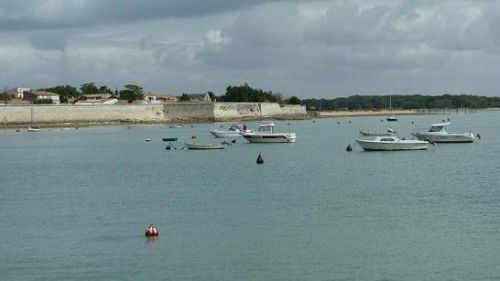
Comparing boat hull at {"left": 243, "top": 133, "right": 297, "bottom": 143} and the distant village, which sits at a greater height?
the distant village

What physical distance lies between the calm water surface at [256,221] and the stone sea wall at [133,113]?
64722mm

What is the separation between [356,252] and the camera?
19.2 metres

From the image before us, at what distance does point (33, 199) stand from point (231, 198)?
271 inches

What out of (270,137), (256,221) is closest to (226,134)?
(270,137)

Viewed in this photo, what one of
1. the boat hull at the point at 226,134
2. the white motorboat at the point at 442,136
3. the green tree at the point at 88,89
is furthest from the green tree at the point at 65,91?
the white motorboat at the point at 442,136

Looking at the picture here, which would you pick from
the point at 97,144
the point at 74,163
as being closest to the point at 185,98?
the point at 97,144

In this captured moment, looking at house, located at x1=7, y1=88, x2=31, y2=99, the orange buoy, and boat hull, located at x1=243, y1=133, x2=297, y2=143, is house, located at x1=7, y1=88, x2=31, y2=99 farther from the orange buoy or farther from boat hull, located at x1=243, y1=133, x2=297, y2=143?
the orange buoy

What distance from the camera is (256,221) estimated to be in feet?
77.9

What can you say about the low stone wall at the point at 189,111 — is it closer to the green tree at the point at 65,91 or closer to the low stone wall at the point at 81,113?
the low stone wall at the point at 81,113

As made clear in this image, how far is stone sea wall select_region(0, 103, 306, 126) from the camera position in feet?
356

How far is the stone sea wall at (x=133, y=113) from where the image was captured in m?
108

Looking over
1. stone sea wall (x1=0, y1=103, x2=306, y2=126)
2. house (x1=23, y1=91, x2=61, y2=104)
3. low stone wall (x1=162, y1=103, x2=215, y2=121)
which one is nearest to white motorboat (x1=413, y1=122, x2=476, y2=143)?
stone sea wall (x1=0, y1=103, x2=306, y2=126)

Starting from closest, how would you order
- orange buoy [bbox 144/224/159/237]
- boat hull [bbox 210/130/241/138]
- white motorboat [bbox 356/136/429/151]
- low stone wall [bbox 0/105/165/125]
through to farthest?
orange buoy [bbox 144/224/159/237]
white motorboat [bbox 356/136/429/151]
boat hull [bbox 210/130/241/138]
low stone wall [bbox 0/105/165/125]

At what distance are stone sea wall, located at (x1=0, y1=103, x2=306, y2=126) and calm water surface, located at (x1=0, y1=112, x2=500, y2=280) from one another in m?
64.7
